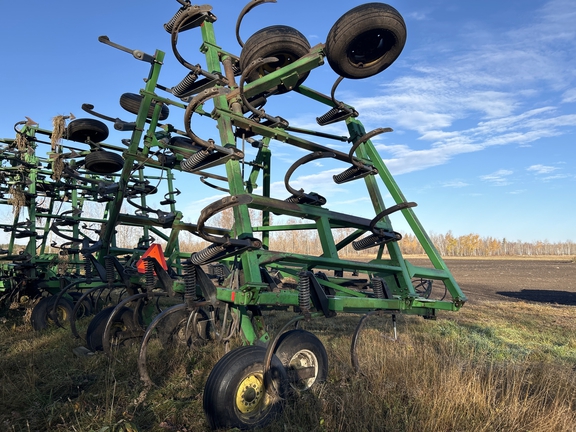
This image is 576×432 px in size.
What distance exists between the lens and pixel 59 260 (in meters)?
9.09

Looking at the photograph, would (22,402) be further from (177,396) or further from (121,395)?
(177,396)

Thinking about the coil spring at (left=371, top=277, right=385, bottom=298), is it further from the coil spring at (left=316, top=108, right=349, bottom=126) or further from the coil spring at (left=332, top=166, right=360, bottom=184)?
the coil spring at (left=316, top=108, right=349, bottom=126)

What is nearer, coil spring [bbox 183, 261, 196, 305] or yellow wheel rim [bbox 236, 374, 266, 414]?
yellow wheel rim [bbox 236, 374, 266, 414]

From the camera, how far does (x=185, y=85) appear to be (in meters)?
5.15

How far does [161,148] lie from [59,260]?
434 cm

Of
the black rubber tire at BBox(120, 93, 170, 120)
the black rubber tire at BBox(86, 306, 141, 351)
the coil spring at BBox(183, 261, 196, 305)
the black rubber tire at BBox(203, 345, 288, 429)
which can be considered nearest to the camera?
the black rubber tire at BBox(203, 345, 288, 429)

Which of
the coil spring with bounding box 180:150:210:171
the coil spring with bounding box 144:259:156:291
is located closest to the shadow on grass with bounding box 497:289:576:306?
the coil spring with bounding box 144:259:156:291

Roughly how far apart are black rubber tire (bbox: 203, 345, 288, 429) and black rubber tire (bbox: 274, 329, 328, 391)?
204 millimetres

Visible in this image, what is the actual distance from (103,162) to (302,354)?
512cm

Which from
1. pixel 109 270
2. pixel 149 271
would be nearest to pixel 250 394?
pixel 149 271

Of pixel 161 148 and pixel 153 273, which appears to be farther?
pixel 161 148

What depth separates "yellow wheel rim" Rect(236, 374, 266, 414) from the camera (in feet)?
10.3

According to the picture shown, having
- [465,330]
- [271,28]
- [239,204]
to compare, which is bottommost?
[465,330]

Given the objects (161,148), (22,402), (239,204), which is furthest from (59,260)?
(239,204)
